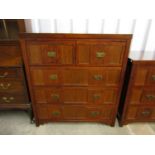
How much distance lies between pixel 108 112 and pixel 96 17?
1.10 meters

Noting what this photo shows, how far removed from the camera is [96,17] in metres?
1.54

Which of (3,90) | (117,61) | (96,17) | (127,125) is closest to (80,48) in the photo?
(117,61)

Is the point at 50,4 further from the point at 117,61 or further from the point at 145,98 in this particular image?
the point at 145,98

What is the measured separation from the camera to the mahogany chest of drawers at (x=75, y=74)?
118cm

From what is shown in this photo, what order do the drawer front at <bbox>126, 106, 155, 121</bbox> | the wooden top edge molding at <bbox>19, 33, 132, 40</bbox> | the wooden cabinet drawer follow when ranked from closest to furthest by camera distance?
the wooden top edge molding at <bbox>19, 33, 132, 40</bbox>, the wooden cabinet drawer, the drawer front at <bbox>126, 106, 155, 121</bbox>

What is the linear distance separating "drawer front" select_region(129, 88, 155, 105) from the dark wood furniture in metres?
1.17

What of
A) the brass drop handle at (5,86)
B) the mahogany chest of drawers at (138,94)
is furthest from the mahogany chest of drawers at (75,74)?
the brass drop handle at (5,86)

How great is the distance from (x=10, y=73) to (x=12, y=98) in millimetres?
341

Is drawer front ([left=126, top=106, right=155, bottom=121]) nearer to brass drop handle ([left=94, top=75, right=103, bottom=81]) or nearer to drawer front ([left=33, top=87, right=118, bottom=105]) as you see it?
drawer front ([left=33, top=87, right=118, bottom=105])

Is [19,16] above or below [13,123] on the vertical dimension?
above

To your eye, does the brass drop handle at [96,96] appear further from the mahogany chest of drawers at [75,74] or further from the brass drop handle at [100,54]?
the brass drop handle at [100,54]

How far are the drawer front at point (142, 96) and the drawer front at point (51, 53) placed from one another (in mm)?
743

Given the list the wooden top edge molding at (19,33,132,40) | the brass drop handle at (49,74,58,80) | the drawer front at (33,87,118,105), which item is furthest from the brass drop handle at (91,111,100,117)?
the wooden top edge molding at (19,33,132,40)

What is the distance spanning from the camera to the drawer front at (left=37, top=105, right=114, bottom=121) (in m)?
1.55
